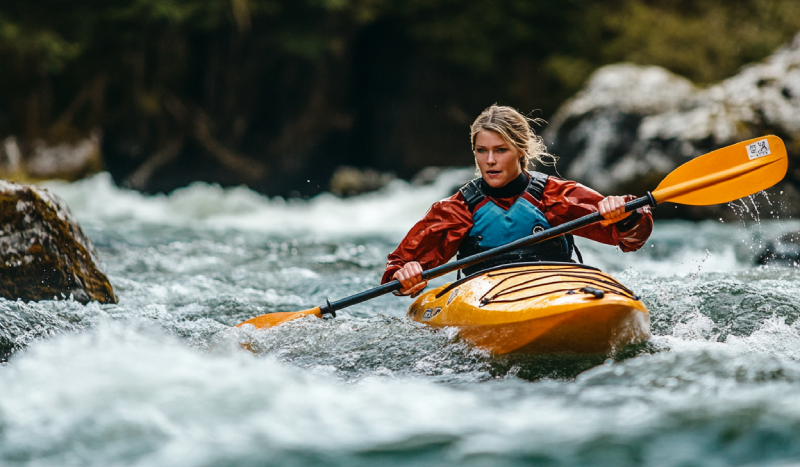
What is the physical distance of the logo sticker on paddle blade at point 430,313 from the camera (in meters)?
2.84

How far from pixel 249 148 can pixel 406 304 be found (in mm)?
11151

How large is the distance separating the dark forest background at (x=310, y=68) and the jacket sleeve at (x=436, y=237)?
32.9ft

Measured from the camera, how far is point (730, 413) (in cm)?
187

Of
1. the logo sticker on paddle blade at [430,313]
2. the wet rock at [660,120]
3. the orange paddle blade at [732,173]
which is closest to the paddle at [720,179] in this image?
the orange paddle blade at [732,173]

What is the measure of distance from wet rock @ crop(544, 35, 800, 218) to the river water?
165 inches

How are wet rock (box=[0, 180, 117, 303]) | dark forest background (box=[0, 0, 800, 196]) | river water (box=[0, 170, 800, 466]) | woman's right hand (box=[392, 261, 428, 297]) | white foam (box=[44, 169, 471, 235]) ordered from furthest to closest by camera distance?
dark forest background (box=[0, 0, 800, 196]), white foam (box=[44, 169, 471, 235]), wet rock (box=[0, 180, 117, 303]), woman's right hand (box=[392, 261, 428, 297]), river water (box=[0, 170, 800, 466])

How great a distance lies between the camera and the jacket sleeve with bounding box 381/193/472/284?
3047 millimetres

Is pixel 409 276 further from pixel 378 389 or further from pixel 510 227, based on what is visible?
pixel 378 389

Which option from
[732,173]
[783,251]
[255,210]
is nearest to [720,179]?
[732,173]

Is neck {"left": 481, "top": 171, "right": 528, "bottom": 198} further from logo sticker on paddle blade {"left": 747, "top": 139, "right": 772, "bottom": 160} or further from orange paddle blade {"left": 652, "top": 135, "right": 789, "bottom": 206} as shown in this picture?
logo sticker on paddle blade {"left": 747, "top": 139, "right": 772, "bottom": 160}

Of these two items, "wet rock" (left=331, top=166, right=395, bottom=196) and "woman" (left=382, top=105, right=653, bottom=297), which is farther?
"wet rock" (left=331, top=166, right=395, bottom=196)

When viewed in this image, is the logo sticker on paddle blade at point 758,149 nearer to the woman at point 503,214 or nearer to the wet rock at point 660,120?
the woman at point 503,214

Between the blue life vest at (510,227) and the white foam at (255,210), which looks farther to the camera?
the white foam at (255,210)

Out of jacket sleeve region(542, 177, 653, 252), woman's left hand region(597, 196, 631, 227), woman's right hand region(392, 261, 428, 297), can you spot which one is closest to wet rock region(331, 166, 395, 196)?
jacket sleeve region(542, 177, 653, 252)
